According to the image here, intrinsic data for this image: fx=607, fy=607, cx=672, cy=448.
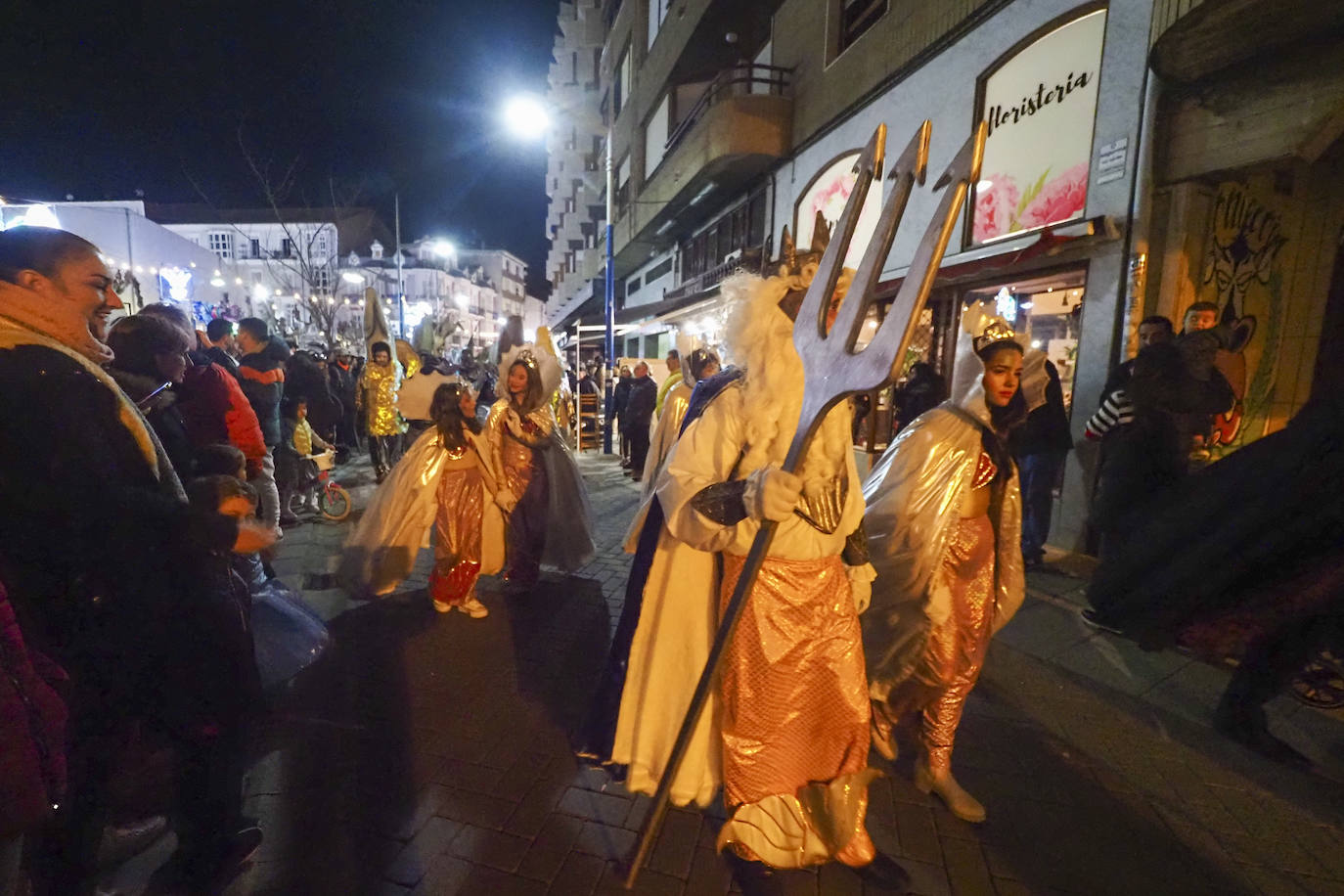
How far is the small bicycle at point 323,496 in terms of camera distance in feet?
23.2

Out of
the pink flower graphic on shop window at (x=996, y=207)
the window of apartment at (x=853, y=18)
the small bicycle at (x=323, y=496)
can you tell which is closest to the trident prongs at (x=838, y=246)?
the pink flower graphic on shop window at (x=996, y=207)

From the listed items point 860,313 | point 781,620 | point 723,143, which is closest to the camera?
point 860,313

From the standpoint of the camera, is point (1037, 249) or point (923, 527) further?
point (1037, 249)

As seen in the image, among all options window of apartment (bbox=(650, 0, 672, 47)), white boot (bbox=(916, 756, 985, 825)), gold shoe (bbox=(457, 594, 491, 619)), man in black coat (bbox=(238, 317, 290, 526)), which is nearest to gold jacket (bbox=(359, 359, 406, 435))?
man in black coat (bbox=(238, 317, 290, 526))

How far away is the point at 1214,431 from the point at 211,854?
24.6 feet

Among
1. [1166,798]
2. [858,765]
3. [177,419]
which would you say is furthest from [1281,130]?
[177,419]

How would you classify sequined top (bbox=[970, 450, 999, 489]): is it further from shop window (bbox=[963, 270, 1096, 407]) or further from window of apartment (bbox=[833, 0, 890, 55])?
window of apartment (bbox=[833, 0, 890, 55])

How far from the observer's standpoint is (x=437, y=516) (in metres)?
4.57

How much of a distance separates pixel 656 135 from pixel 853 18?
8.87 meters

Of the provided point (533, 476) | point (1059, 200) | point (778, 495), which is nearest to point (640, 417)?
point (533, 476)

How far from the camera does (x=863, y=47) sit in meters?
9.17

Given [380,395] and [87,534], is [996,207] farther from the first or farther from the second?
[87,534]

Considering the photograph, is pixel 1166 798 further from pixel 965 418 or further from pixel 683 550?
pixel 683 550

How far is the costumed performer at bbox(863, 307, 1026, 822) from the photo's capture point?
2.54 metres
